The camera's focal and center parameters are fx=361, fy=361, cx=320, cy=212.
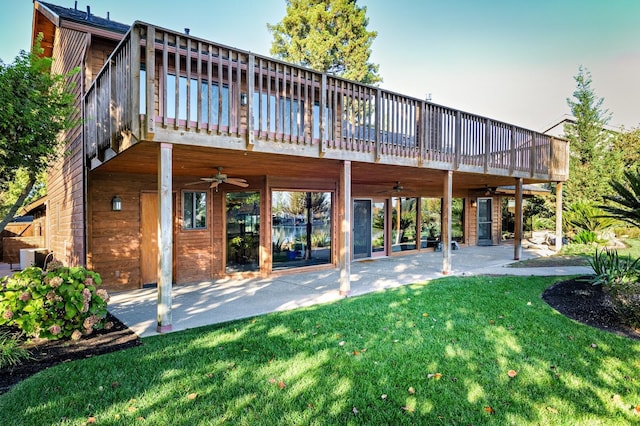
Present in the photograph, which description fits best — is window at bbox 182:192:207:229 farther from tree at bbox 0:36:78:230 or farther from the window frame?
tree at bbox 0:36:78:230

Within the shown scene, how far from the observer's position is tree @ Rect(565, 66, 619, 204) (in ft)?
54.3

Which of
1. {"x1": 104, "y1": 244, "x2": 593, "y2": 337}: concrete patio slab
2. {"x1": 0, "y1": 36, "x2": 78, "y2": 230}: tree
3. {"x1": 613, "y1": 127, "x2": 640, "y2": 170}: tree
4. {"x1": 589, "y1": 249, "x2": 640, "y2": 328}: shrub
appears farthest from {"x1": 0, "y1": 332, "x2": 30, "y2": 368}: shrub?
{"x1": 613, "y1": 127, "x2": 640, "y2": 170}: tree

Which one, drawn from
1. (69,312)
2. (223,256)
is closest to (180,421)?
(69,312)

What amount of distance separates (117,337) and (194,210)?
4236 mm

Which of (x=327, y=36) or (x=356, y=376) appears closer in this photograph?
(x=356, y=376)

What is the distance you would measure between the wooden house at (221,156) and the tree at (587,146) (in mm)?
7051

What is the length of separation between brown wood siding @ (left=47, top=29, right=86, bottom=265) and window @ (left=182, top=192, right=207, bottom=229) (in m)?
1.96

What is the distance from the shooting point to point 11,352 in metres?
3.69

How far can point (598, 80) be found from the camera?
1745cm

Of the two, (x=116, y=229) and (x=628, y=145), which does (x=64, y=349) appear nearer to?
(x=116, y=229)

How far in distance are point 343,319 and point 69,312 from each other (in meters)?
3.34

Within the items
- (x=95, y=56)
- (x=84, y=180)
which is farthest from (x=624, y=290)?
(x=95, y=56)

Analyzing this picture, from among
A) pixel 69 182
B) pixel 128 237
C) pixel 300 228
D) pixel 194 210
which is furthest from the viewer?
pixel 300 228

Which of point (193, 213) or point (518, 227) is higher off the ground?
point (193, 213)
